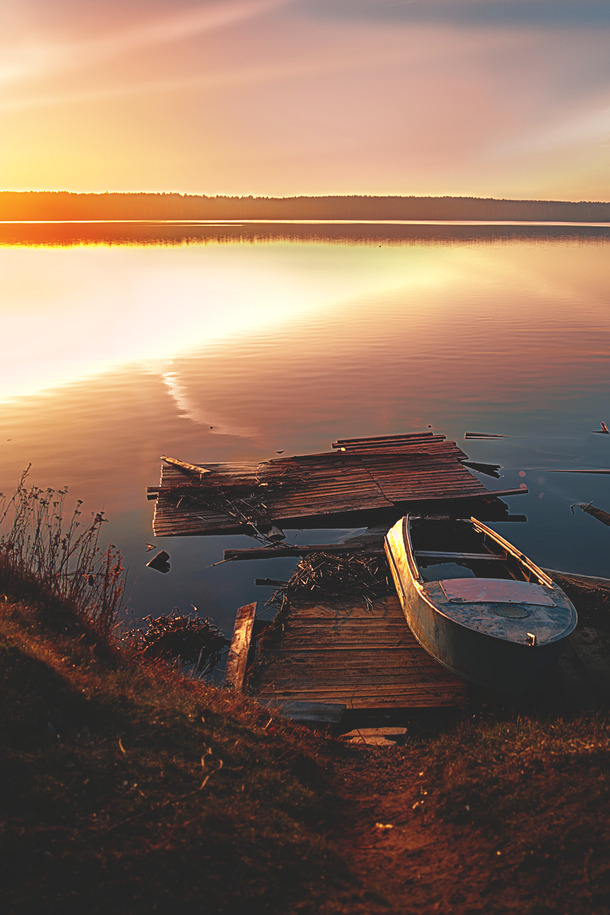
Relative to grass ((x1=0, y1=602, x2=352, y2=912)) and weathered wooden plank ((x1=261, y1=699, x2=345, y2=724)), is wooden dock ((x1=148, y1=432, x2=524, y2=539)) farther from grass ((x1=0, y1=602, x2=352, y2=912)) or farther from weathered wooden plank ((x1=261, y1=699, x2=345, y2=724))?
grass ((x1=0, y1=602, x2=352, y2=912))

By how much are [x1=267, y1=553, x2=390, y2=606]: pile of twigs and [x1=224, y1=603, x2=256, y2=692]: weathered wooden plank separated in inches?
29.8

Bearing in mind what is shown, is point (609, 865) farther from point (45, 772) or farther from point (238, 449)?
point (238, 449)

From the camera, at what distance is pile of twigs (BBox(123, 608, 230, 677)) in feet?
36.1

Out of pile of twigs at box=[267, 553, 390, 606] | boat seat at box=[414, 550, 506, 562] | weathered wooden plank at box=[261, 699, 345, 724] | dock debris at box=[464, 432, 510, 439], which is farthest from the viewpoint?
dock debris at box=[464, 432, 510, 439]

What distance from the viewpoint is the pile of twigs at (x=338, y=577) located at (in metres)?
12.5

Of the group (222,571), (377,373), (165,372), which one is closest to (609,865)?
(222,571)

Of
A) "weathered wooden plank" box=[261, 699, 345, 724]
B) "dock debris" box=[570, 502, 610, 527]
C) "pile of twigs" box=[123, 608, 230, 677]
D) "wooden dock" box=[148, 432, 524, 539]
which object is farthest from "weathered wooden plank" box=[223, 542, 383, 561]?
"dock debris" box=[570, 502, 610, 527]

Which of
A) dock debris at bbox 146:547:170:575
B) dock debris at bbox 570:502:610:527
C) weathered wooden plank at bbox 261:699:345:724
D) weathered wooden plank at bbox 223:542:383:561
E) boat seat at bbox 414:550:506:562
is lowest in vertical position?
dock debris at bbox 146:547:170:575

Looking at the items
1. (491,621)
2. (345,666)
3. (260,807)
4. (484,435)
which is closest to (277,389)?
(484,435)

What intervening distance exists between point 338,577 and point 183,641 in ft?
10.7

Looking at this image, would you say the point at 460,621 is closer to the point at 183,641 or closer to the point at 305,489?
the point at 183,641

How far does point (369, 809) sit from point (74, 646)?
412cm

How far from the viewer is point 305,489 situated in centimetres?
1738

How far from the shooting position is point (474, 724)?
866cm
